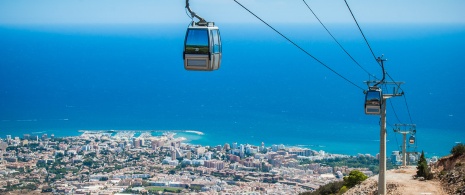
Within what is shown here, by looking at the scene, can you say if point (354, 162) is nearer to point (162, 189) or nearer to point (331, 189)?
point (162, 189)

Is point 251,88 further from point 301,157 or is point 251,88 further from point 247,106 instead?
point 301,157

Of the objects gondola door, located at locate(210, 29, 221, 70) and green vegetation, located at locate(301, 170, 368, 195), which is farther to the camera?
green vegetation, located at locate(301, 170, 368, 195)

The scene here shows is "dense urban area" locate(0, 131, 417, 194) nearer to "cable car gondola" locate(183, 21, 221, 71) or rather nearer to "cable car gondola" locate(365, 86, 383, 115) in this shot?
"cable car gondola" locate(365, 86, 383, 115)

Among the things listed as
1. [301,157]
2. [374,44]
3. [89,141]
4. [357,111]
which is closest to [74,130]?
[89,141]

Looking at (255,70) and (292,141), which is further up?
(255,70)

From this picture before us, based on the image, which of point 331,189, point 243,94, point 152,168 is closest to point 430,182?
point 331,189

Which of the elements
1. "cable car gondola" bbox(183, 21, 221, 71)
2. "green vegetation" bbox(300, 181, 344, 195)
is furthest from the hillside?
"cable car gondola" bbox(183, 21, 221, 71)

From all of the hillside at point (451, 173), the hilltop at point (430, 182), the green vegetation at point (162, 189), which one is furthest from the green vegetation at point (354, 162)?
the hilltop at point (430, 182)
